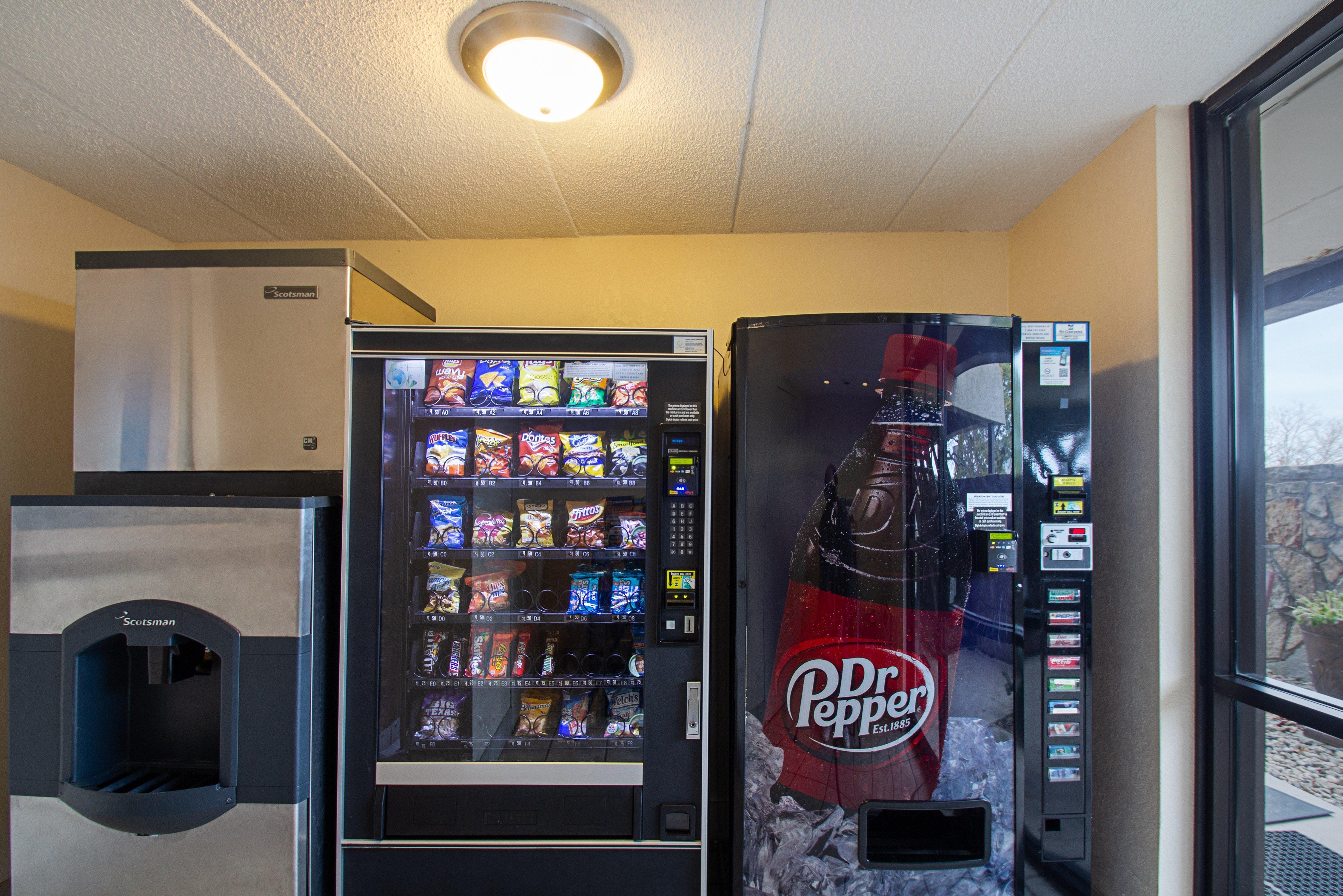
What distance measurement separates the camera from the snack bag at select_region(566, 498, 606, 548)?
1726mm

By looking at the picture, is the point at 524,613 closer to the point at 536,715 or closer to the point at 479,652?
the point at 479,652

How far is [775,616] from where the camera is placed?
1.61 metres

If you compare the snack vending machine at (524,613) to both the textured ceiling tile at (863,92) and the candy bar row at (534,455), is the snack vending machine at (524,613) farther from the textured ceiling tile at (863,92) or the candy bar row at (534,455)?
the textured ceiling tile at (863,92)

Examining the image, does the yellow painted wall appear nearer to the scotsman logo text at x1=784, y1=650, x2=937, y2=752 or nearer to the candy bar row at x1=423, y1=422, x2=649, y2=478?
the candy bar row at x1=423, y1=422, x2=649, y2=478

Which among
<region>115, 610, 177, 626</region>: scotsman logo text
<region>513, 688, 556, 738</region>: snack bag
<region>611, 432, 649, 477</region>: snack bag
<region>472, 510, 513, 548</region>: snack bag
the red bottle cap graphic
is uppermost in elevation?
the red bottle cap graphic

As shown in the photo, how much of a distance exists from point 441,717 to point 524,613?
0.39 m

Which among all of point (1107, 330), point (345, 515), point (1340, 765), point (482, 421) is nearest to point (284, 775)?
point (345, 515)

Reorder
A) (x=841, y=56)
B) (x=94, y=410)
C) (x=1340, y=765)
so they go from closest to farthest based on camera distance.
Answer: (x=1340, y=765) < (x=841, y=56) < (x=94, y=410)

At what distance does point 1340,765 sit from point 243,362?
2.85m

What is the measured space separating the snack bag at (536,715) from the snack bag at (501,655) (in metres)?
0.13

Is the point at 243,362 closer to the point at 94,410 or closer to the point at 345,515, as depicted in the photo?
the point at 94,410

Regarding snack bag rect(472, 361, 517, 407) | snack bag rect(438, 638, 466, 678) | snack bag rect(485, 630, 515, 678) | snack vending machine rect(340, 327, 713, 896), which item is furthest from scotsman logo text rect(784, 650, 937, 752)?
snack bag rect(472, 361, 517, 407)

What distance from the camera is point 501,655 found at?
178cm

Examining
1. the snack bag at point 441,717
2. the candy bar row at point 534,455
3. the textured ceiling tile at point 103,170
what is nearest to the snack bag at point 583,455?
the candy bar row at point 534,455
